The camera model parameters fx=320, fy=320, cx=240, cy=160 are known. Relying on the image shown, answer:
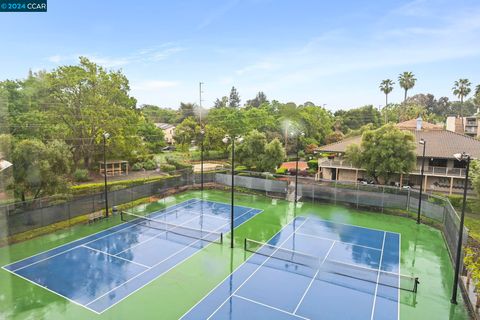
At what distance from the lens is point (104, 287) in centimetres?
1126

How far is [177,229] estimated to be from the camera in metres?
16.8

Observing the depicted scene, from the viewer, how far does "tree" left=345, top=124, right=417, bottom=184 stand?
2167cm

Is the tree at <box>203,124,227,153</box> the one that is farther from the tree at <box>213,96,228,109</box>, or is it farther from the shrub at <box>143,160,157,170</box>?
the tree at <box>213,96,228,109</box>

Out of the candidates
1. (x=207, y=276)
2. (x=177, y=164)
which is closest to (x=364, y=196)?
(x=207, y=276)

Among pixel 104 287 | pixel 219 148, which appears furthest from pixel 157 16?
pixel 219 148

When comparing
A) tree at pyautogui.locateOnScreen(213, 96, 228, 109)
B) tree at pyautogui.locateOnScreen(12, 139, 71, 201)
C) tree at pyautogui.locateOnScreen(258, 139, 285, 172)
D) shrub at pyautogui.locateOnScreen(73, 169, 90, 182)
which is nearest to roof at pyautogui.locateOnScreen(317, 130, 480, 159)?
tree at pyautogui.locateOnScreen(258, 139, 285, 172)

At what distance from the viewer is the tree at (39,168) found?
48.7 ft

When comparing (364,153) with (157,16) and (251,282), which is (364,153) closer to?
(251,282)

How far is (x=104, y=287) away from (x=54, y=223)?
7.75 metres

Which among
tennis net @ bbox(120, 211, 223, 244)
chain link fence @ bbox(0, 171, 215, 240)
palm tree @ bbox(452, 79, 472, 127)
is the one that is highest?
palm tree @ bbox(452, 79, 472, 127)

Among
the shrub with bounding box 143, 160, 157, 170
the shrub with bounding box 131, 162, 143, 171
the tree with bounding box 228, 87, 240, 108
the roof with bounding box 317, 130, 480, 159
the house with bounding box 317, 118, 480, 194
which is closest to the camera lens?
the house with bounding box 317, 118, 480, 194

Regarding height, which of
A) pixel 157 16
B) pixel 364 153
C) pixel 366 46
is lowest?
pixel 364 153

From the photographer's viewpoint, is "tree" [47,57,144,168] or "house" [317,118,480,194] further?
"tree" [47,57,144,168]

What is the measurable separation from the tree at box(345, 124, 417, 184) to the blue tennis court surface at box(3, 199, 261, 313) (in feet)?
35.2
